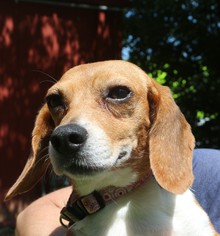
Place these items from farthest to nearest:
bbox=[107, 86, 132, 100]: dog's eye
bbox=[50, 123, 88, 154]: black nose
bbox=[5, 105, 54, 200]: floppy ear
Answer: bbox=[5, 105, 54, 200]: floppy ear, bbox=[107, 86, 132, 100]: dog's eye, bbox=[50, 123, 88, 154]: black nose

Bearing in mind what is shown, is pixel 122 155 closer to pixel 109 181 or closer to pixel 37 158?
pixel 109 181

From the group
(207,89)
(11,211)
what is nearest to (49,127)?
(11,211)

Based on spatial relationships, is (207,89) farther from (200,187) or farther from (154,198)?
(154,198)

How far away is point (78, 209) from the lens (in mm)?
2623

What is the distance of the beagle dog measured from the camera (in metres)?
2.46

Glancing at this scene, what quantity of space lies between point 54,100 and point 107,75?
31cm

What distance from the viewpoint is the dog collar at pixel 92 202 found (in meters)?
2.62

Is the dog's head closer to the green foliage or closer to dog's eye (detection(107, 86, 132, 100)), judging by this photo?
dog's eye (detection(107, 86, 132, 100))

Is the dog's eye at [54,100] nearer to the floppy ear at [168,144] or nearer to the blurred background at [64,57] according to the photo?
the floppy ear at [168,144]

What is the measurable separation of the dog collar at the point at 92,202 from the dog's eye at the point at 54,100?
1.62 ft

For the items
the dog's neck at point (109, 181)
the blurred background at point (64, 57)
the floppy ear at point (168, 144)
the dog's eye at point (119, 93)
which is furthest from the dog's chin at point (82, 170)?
the blurred background at point (64, 57)

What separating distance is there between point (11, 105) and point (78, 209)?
569cm

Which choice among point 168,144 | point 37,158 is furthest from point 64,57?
point 168,144

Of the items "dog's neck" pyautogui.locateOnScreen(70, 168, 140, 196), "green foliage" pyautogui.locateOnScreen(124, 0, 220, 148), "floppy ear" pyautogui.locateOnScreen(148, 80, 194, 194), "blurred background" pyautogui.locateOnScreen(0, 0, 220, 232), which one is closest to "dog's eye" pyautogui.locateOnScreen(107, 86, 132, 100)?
"floppy ear" pyautogui.locateOnScreen(148, 80, 194, 194)
